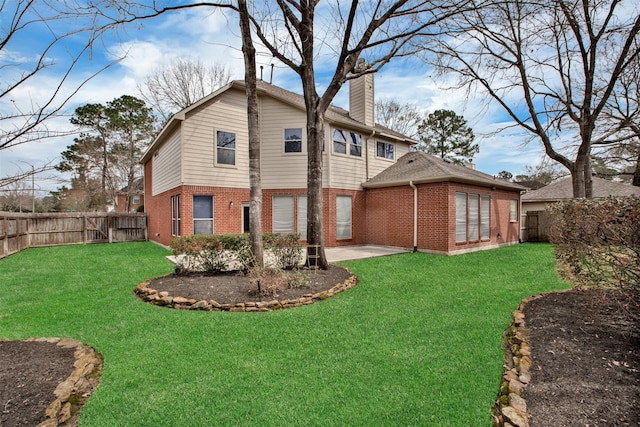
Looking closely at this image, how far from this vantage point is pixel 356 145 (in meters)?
14.5

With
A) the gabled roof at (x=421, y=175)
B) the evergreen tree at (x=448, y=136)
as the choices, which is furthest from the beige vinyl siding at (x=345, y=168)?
the evergreen tree at (x=448, y=136)

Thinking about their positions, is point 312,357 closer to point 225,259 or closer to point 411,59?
point 225,259

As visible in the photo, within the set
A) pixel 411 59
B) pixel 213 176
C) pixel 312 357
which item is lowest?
pixel 312 357

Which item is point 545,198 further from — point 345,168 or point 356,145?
point 345,168

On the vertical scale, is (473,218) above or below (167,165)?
below

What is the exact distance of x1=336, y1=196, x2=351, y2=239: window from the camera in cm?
1374

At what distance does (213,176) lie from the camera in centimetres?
1220

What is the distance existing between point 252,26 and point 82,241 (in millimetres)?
13944

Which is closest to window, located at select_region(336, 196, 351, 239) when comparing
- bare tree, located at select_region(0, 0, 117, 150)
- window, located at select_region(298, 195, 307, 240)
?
window, located at select_region(298, 195, 307, 240)

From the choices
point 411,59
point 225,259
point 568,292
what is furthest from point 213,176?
point 568,292

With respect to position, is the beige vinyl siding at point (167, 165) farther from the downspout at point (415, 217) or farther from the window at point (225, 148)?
the downspout at point (415, 217)

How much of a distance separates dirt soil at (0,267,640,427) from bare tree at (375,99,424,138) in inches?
1060

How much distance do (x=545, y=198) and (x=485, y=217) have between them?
32.2ft

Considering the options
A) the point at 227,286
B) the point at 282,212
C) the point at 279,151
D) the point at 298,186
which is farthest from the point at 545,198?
the point at 227,286
